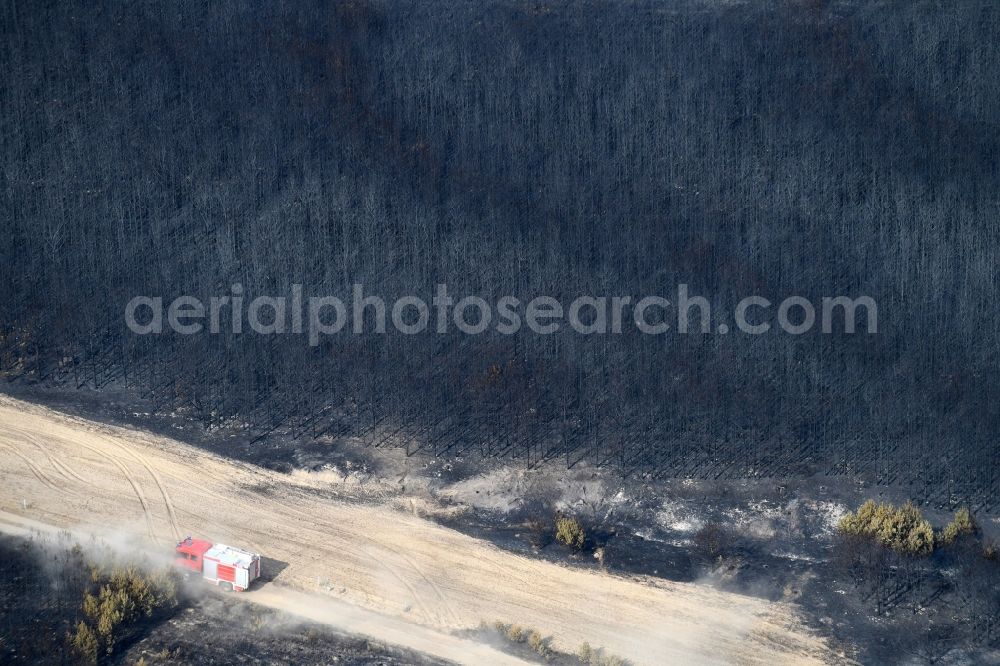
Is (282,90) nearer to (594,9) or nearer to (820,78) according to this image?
(594,9)

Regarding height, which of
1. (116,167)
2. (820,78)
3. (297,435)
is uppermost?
(820,78)

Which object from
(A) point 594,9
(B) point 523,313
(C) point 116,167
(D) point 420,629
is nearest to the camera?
(D) point 420,629

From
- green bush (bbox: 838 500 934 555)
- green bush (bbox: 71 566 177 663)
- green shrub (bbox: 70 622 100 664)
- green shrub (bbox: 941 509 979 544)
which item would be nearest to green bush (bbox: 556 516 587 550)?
green bush (bbox: 838 500 934 555)

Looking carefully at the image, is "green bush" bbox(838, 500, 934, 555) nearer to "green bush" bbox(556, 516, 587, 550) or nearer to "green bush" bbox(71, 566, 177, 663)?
"green bush" bbox(556, 516, 587, 550)

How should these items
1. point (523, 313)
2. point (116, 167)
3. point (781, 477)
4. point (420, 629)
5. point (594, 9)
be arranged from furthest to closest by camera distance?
point (594, 9), point (116, 167), point (523, 313), point (781, 477), point (420, 629)

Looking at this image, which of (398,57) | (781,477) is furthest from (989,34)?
(398,57)

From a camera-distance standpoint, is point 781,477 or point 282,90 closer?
point 781,477

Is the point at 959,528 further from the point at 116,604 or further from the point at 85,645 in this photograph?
the point at 85,645
